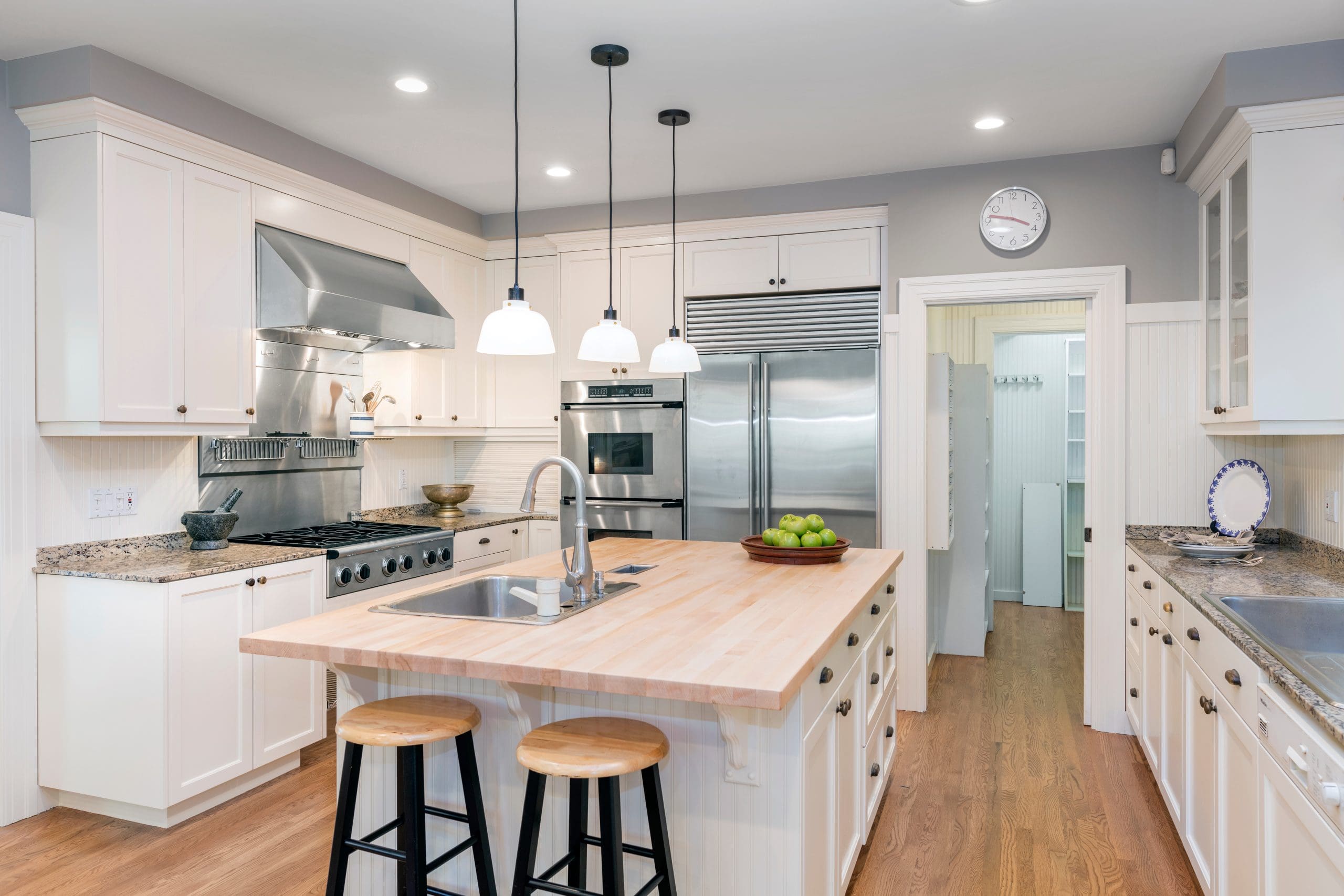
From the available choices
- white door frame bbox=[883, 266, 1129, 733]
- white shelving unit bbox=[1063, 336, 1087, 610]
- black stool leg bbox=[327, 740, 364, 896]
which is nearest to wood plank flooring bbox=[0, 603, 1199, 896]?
white door frame bbox=[883, 266, 1129, 733]

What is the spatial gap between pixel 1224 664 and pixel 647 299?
330 cm

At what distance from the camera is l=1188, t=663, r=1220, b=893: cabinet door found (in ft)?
7.35

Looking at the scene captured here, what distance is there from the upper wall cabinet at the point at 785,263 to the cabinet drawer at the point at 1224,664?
2335 millimetres

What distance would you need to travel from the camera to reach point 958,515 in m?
5.28

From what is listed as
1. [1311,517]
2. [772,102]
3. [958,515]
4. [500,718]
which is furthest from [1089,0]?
[958,515]

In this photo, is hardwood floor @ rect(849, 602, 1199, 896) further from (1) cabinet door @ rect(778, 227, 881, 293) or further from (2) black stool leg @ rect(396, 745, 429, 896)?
(1) cabinet door @ rect(778, 227, 881, 293)

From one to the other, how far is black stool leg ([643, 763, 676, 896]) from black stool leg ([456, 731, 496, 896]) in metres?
0.42

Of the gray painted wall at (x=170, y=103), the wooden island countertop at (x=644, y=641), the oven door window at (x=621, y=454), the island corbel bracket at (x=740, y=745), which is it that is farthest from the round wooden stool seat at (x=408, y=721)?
the oven door window at (x=621, y=454)

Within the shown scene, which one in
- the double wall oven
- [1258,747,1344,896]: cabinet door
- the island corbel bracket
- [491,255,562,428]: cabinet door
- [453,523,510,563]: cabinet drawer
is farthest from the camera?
[491,255,562,428]: cabinet door

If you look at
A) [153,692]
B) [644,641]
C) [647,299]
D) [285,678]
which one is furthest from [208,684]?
[647,299]

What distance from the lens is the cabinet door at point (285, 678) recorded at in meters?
3.18

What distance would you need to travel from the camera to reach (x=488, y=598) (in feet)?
8.52

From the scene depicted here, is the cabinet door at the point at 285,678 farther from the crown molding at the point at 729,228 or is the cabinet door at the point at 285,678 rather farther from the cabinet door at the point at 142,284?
the crown molding at the point at 729,228

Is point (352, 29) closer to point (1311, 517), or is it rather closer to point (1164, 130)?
point (1164, 130)
